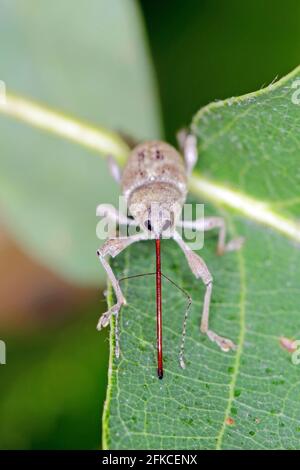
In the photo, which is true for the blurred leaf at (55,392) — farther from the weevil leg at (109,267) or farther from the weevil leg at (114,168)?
the weevil leg at (114,168)

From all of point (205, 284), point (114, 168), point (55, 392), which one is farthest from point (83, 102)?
point (55, 392)

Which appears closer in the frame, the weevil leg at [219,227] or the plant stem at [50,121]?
the weevil leg at [219,227]

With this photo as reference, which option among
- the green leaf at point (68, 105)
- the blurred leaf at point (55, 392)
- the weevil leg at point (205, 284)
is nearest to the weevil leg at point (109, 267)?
the weevil leg at point (205, 284)

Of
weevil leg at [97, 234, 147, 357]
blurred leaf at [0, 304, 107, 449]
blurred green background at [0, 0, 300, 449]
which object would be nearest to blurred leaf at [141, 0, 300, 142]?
blurred green background at [0, 0, 300, 449]

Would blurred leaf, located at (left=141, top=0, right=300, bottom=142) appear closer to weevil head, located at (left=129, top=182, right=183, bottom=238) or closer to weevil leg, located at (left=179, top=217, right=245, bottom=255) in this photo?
weevil head, located at (left=129, top=182, right=183, bottom=238)

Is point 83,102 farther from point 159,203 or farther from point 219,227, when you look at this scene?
point 219,227

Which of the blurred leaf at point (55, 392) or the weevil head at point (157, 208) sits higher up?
the weevil head at point (157, 208)
